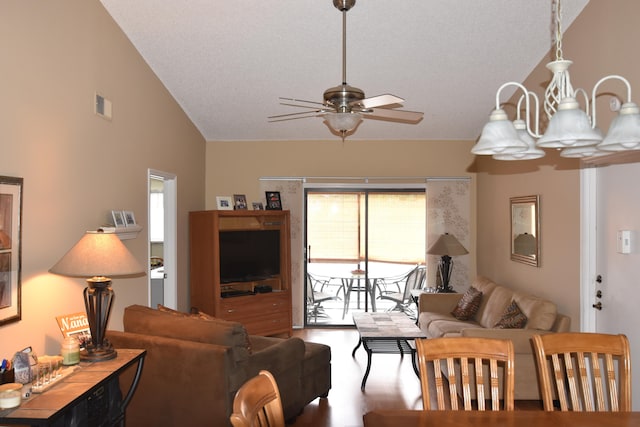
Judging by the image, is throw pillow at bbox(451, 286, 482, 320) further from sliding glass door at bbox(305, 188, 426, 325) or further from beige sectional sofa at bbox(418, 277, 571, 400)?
sliding glass door at bbox(305, 188, 426, 325)

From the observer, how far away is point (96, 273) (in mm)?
3309

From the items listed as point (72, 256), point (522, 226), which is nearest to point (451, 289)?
point (522, 226)

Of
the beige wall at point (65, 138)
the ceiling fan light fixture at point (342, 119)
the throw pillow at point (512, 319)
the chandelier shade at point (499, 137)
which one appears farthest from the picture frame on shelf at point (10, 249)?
the throw pillow at point (512, 319)

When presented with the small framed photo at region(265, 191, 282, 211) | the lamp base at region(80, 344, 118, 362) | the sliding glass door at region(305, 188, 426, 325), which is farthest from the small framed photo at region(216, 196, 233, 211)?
the lamp base at region(80, 344, 118, 362)

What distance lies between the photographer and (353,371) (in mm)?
5516

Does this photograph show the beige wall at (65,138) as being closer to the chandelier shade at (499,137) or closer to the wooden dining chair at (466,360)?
the wooden dining chair at (466,360)

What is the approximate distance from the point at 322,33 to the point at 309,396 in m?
3.09

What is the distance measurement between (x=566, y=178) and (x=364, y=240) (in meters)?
3.25

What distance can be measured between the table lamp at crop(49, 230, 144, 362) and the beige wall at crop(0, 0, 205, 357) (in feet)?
1.18

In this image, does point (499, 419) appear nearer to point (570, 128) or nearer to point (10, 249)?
point (570, 128)

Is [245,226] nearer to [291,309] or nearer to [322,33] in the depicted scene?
[291,309]

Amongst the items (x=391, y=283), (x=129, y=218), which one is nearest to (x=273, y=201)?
(x=391, y=283)

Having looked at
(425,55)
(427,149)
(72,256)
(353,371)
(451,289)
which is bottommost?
(353,371)

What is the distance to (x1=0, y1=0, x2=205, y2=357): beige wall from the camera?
10.9 ft
